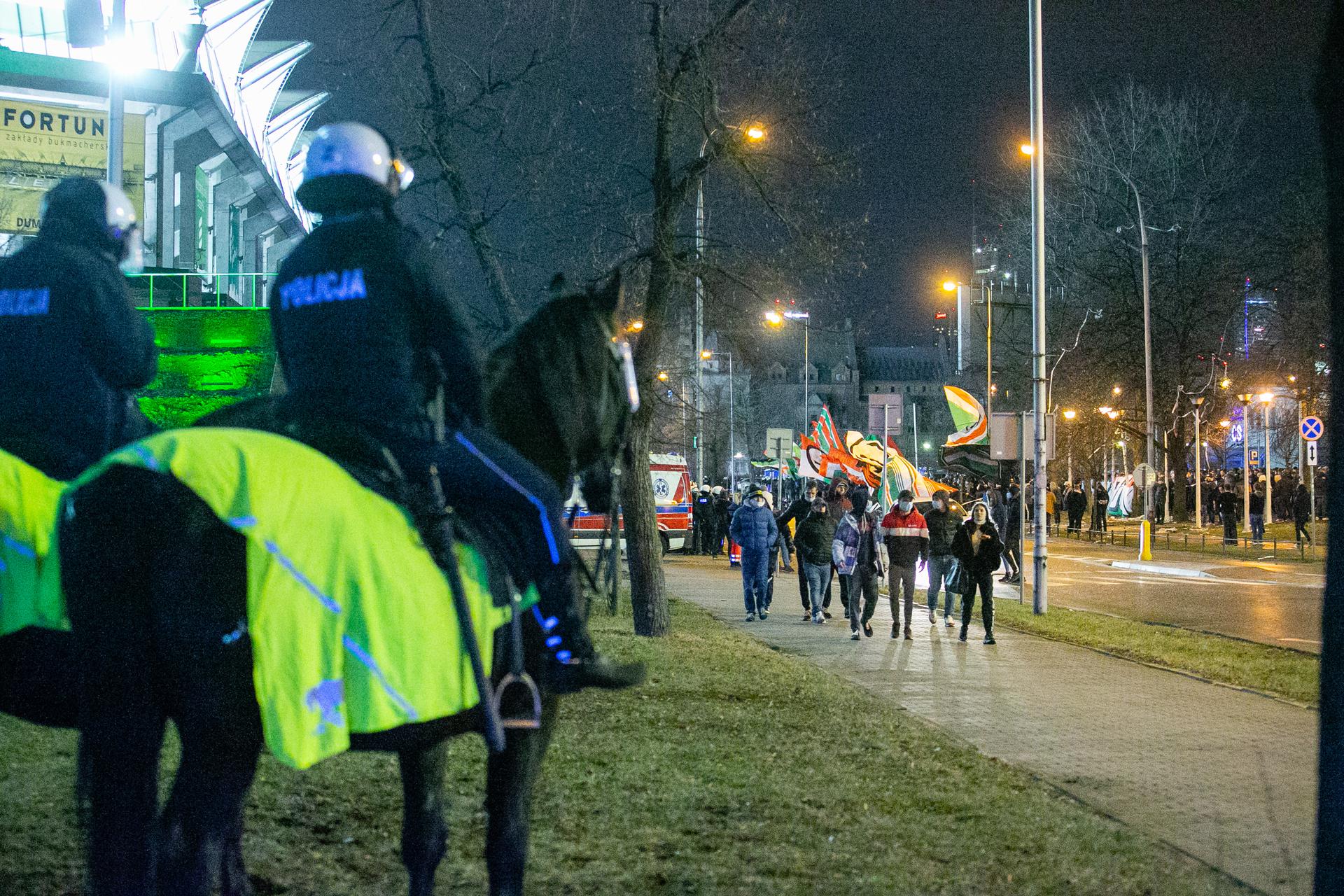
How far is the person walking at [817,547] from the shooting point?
1881 centimetres

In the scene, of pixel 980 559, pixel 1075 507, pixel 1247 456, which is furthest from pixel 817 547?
pixel 1075 507

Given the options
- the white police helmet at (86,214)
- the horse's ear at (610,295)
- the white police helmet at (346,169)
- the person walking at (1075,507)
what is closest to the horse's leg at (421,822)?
the horse's ear at (610,295)

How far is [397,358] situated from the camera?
158 inches

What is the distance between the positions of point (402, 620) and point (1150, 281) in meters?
48.0

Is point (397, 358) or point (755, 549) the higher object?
point (397, 358)

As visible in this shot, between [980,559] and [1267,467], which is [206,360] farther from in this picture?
[1267,467]

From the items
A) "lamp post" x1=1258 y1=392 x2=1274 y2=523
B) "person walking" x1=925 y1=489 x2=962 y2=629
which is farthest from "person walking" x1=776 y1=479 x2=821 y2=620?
"lamp post" x1=1258 y1=392 x2=1274 y2=523

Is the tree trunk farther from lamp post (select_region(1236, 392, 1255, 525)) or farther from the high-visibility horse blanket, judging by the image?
lamp post (select_region(1236, 392, 1255, 525))

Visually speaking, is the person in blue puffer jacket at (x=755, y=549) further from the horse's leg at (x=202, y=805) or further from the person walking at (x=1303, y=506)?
the person walking at (x=1303, y=506)

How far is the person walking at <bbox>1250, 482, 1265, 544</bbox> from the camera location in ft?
128

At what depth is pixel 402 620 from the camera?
3.70 meters

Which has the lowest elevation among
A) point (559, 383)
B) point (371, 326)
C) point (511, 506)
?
point (511, 506)

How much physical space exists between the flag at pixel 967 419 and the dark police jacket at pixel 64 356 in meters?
22.8

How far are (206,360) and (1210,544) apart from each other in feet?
107
